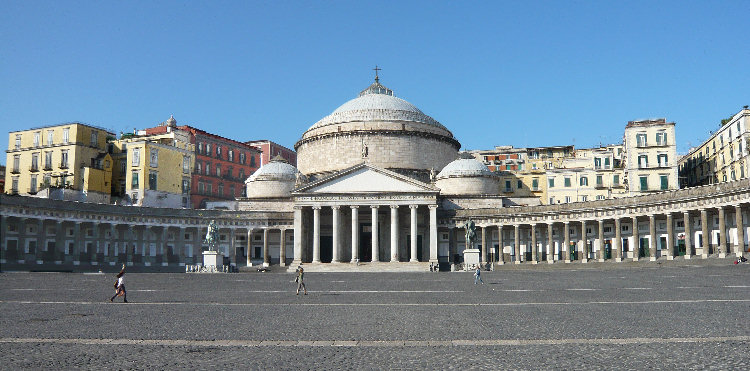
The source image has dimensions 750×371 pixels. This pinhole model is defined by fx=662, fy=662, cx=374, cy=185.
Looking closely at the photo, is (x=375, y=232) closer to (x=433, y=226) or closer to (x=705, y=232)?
(x=433, y=226)

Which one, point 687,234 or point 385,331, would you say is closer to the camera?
point 385,331

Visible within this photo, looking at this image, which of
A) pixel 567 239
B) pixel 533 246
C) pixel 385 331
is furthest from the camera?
pixel 533 246

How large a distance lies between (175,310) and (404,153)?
212 ft

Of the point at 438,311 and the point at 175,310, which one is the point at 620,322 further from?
the point at 175,310

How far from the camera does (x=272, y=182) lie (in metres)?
83.8

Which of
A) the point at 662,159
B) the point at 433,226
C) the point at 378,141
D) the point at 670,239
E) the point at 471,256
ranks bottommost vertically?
the point at 471,256

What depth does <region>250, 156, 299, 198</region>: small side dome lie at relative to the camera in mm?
83688

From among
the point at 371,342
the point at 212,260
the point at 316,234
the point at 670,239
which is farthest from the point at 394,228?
the point at 371,342

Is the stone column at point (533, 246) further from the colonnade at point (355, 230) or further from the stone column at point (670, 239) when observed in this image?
the stone column at point (670, 239)

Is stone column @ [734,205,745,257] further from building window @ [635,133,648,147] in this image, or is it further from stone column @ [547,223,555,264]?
building window @ [635,133,648,147]

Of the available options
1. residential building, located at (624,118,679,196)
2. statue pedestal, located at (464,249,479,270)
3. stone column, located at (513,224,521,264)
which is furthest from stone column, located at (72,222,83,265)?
residential building, located at (624,118,679,196)

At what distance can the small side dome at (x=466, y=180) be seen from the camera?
8050cm

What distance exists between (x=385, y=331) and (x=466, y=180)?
65.8 m

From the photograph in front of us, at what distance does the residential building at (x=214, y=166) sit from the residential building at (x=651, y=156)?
5170 centimetres
